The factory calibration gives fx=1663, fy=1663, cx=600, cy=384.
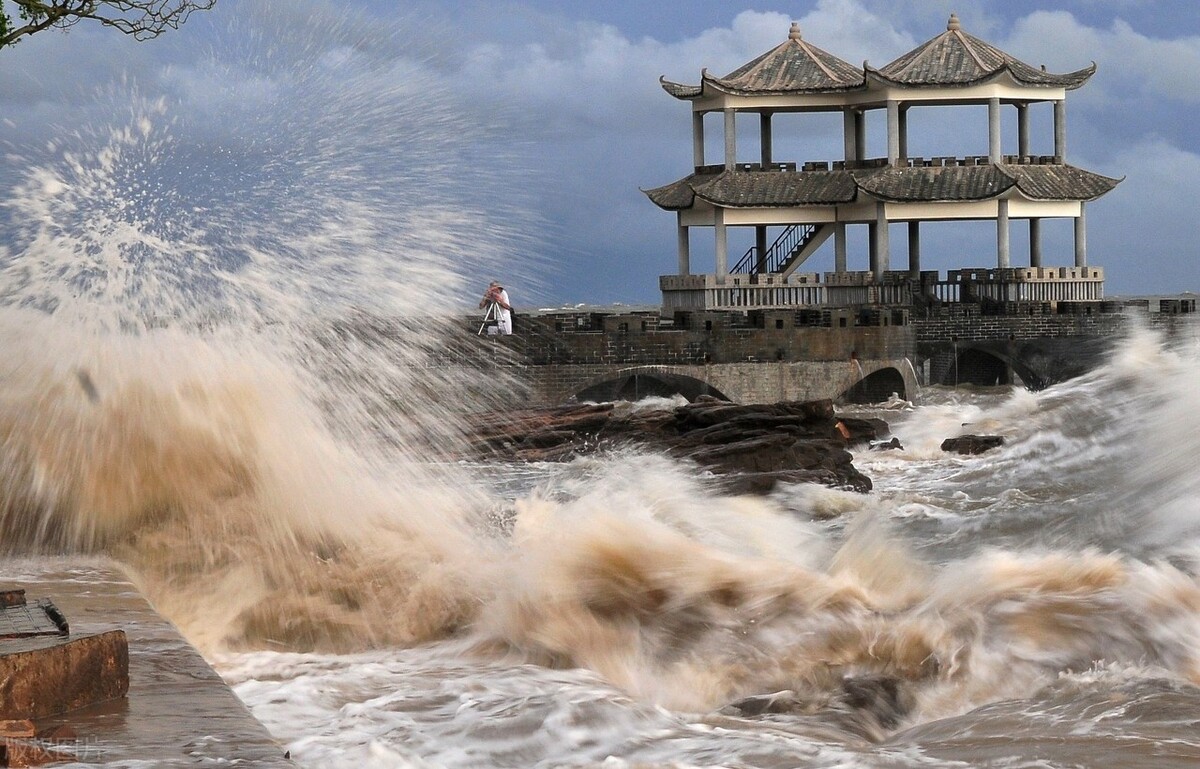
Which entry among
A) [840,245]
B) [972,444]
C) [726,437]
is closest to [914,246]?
[840,245]

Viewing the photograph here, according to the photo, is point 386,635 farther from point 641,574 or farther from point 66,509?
point 66,509

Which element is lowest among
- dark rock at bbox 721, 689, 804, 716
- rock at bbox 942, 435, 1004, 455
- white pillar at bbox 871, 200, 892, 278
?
rock at bbox 942, 435, 1004, 455

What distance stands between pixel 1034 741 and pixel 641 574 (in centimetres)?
253

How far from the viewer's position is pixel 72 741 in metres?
3.97

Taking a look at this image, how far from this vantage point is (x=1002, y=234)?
39.8 m

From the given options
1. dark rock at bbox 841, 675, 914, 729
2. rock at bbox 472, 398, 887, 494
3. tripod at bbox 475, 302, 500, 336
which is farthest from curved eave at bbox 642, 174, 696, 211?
dark rock at bbox 841, 675, 914, 729

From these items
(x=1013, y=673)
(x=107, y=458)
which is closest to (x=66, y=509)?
(x=107, y=458)

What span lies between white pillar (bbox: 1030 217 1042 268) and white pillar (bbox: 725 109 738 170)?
7.61m

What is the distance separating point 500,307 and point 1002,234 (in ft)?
51.5

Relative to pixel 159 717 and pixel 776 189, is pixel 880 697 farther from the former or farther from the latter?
pixel 776 189

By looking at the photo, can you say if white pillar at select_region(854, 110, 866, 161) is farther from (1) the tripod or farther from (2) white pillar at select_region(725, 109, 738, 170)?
(1) the tripod

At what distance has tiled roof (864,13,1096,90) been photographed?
Answer: 1576 inches

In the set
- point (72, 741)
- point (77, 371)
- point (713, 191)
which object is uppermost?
point (713, 191)

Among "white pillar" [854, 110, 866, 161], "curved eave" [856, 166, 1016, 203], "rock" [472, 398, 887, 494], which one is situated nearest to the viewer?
"rock" [472, 398, 887, 494]
